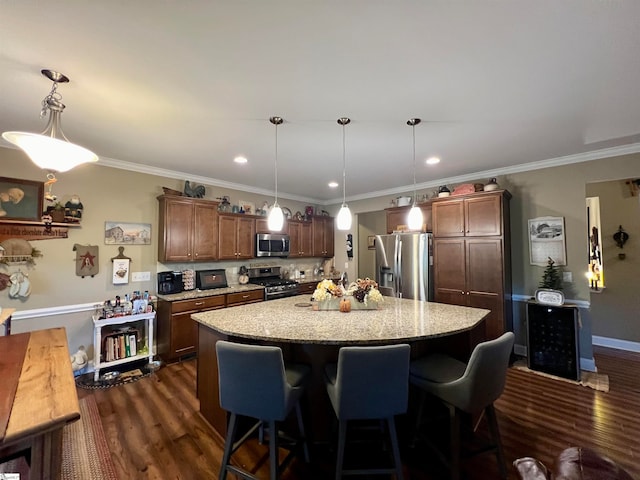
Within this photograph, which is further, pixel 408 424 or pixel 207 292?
pixel 207 292

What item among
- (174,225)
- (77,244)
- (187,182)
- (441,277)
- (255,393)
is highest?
(187,182)

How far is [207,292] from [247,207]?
1691 mm

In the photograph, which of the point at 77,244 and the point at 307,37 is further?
the point at 77,244

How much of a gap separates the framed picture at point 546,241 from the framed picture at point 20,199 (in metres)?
6.01

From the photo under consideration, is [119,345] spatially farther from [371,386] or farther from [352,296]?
[371,386]

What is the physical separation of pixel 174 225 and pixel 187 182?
695 mm

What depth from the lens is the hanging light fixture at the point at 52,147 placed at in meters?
1.52

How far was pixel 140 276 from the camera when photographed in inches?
146

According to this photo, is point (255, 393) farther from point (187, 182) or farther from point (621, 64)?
point (187, 182)

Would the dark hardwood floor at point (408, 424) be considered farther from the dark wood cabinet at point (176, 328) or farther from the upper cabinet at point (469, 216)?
the upper cabinet at point (469, 216)

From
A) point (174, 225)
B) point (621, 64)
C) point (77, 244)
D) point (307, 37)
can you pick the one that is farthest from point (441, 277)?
point (77, 244)

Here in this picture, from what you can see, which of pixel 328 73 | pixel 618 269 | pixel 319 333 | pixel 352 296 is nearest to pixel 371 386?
pixel 319 333

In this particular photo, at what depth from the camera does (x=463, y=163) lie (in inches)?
144

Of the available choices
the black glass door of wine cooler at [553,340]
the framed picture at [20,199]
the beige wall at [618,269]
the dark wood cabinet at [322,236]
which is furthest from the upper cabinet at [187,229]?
the beige wall at [618,269]
